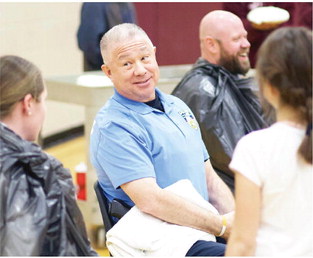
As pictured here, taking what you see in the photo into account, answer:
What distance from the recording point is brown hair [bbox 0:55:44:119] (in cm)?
211

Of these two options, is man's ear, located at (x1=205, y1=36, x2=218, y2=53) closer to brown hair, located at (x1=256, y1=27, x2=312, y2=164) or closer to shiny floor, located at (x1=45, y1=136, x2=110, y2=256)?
brown hair, located at (x1=256, y1=27, x2=312, y2=164)

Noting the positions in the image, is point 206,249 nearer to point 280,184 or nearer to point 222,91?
point 280,184

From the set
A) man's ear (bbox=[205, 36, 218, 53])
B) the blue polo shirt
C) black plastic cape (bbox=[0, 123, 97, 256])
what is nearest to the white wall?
man's ear (bbox=[205, 36, 218, 53])

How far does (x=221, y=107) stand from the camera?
3568 millimetres

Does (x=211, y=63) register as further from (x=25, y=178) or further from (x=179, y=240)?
(x=25, y=178)

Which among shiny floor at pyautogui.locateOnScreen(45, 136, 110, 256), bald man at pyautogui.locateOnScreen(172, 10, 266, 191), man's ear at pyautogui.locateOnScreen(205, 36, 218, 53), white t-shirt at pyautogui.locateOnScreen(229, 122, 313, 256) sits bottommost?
shiny floor at pyautogui.locateOnScreen(45, 136, 110, 256)

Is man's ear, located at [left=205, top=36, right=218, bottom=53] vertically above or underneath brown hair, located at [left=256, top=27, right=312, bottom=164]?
underneath

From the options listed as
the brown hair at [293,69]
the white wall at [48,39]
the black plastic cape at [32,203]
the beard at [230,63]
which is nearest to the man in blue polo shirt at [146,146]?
the black plastic cape at [32,203]

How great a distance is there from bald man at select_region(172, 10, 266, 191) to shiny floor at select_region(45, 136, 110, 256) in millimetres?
2580

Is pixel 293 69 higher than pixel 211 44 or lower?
higher

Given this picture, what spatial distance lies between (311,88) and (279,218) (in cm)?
34

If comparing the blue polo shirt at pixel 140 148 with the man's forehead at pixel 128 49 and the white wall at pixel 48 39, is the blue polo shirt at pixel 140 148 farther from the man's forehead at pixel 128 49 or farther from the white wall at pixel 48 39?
the white wall at pixel 48 39

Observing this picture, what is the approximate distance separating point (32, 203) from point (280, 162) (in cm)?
65

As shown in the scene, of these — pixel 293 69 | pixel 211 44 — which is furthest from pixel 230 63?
pixel 293 69
